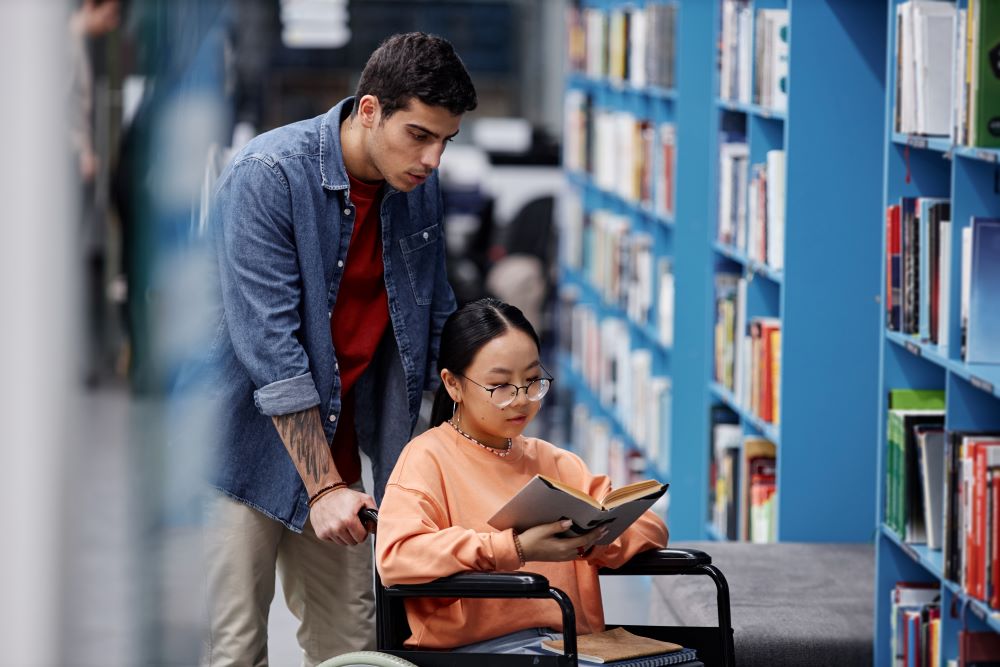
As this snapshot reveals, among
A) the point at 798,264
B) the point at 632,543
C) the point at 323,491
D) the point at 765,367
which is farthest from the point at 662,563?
the point at 765,367

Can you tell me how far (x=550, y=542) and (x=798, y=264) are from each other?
179 cm

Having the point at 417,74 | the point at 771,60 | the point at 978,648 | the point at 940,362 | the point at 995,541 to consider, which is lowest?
the point at 978,648

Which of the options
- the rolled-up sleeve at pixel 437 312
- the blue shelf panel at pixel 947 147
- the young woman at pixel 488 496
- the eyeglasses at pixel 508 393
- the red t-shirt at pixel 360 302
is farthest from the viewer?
the blue shelf panel at pixel 947 147

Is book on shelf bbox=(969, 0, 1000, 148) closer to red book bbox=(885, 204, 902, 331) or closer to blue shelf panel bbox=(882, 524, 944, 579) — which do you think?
red book bbox=(885, 204, 902, 331)

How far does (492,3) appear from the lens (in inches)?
450

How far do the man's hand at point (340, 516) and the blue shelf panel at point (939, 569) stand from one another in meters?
1.14

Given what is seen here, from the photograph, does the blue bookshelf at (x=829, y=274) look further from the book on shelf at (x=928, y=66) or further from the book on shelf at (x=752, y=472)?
the book on shelf at (x=928, y=66)

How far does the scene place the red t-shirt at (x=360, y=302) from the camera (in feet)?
7.07

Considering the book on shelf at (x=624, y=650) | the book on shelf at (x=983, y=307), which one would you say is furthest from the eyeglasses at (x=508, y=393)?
the book on shelf at (x=983, y=307)

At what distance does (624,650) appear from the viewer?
2010 mm

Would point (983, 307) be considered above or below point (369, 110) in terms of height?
below

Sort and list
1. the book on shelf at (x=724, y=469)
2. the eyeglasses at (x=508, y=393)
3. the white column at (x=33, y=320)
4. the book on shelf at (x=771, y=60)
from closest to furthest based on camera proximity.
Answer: the white column at (x=33, y=320)
the eyeglasses at (x=508, y=393)
the book on shelf at (x=771, y=60)
the book on shelf at (x=724, y=469)

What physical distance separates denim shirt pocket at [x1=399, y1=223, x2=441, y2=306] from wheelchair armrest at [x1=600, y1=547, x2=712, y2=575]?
526 millimetres

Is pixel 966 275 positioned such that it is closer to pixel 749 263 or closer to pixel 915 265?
pixel 915 265
